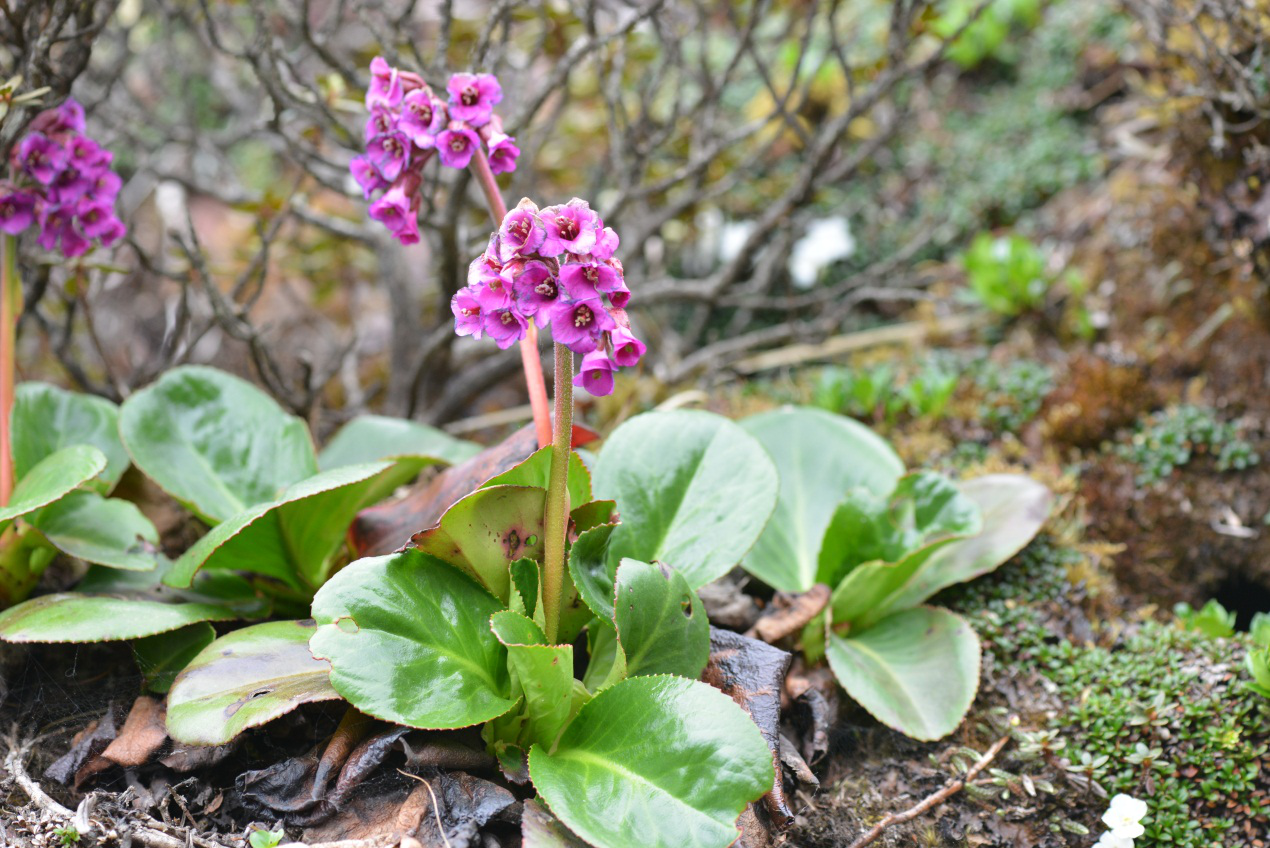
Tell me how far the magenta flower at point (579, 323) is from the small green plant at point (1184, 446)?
218 centimetres

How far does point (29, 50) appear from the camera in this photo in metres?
2.19

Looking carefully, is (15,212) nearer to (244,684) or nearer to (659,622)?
(244,684)

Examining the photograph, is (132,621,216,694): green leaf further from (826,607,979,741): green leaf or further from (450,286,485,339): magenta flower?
(826,607,979,741): green leaf

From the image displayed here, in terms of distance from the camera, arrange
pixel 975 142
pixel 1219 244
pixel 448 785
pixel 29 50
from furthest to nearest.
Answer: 1. pixel 975 142
2. pixel 1219 244
3. pixel 29 50
4. pixel 448 785

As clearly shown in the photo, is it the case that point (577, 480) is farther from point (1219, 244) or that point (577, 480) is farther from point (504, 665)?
point (1219, 244)

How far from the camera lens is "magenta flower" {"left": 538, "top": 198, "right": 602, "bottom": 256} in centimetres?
140

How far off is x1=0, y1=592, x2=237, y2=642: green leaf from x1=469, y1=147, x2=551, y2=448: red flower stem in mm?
844

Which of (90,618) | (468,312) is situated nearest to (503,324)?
(468,312)

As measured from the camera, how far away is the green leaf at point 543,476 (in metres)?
1.69

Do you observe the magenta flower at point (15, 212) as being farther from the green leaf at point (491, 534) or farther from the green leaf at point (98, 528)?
the green leaf at point (491, 534)

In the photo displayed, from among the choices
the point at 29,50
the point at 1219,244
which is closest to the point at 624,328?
the point at 29,50

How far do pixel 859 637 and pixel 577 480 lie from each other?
91cm

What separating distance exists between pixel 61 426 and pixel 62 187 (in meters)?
0.65

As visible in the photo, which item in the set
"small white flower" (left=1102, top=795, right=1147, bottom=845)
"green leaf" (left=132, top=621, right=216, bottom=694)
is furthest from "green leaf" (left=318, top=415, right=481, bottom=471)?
"small white flower" (left=1102, top=795, right=1147, bottom=845)
